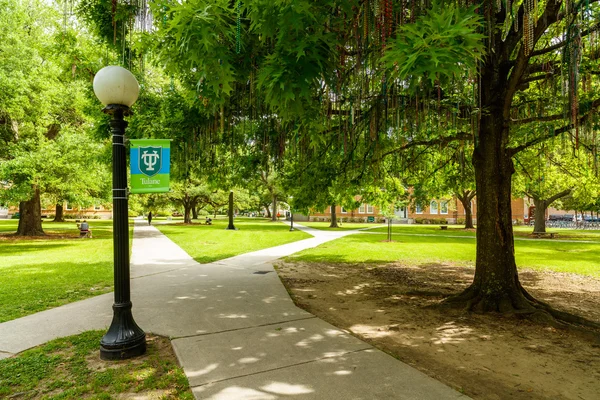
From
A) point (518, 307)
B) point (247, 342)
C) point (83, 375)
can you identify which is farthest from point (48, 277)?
point (518, 307)

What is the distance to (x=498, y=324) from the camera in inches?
227

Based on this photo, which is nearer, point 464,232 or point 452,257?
point 452,257

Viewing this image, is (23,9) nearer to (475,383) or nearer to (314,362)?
(314,362)

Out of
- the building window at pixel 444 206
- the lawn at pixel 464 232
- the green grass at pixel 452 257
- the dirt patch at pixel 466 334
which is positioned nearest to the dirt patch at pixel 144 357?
the dirt patch at pixel 466 334

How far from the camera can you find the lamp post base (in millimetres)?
4141

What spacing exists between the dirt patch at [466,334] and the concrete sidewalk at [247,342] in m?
0.49

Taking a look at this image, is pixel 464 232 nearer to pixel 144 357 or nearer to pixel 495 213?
pixel 495 213

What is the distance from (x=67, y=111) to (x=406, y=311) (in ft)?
75.5

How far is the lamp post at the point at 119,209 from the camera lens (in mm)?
4282

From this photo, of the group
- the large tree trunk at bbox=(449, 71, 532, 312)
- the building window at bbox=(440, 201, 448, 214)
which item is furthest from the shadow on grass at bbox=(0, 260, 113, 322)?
the building window at bbox=(440, 201, 448, 214)

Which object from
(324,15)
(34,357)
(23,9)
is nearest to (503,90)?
(324,15)

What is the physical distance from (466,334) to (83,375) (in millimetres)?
5243

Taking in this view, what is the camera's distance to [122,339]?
4.21 metres

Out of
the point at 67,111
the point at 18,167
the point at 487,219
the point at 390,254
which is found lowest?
the point at 390,254
